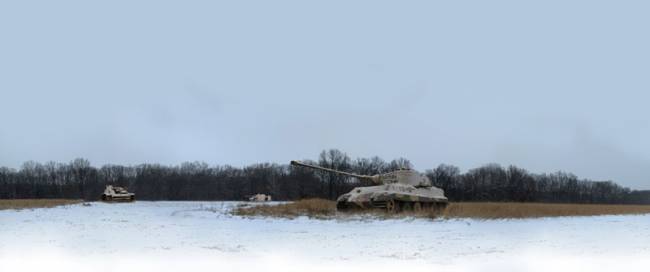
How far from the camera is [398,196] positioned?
24703mm

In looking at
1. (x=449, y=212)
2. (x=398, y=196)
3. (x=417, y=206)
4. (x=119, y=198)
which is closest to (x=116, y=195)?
(x=119, y=198)

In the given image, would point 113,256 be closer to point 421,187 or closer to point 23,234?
point 23,234

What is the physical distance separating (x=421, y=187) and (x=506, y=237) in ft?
50.7

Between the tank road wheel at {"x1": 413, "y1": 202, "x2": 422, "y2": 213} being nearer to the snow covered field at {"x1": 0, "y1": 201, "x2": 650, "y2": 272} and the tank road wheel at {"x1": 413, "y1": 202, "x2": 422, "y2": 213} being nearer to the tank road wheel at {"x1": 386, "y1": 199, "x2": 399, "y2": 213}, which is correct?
the tank road wheel at {"x1": 386, "y1": 199, "x2": 399, "y2": 213}

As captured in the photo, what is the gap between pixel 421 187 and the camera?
90.3 feet

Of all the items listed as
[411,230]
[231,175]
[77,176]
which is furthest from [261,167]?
[411,230]

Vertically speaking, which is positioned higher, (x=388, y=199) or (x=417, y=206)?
(x=388, y=199)

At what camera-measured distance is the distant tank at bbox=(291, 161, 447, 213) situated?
24.6 m

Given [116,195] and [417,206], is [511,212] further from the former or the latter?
[116,195]

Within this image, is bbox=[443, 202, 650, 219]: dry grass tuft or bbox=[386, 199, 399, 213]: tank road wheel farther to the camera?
bbox=[386, 199, 399, 213]: tank road wheel

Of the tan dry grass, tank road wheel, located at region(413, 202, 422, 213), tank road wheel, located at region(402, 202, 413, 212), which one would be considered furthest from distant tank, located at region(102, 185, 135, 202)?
tank road wheel, located at region(413, 202, 422, 213)

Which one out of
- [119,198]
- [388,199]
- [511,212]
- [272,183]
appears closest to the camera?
[511,212]

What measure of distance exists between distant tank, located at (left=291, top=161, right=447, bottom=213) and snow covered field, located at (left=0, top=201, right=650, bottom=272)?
10175mm

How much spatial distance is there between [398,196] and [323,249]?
1493 cm
